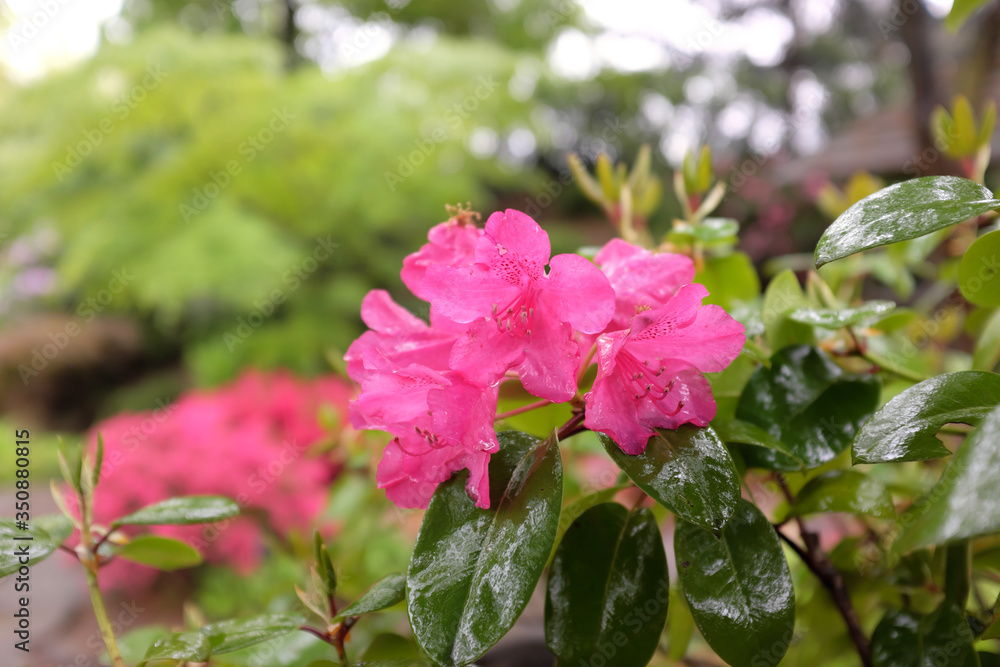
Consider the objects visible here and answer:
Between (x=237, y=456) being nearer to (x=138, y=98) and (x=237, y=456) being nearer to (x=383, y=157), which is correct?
(x=383, y=157)

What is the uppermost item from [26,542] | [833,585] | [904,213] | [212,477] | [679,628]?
[904,213]

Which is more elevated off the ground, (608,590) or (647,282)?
(647,282)

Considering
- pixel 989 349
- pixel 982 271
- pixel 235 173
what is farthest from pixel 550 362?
pixel 235 173

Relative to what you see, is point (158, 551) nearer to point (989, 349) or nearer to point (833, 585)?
point (833, 585)

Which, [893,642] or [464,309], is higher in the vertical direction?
[464,309]

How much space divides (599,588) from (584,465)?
108cm

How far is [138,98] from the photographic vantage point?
288 cm

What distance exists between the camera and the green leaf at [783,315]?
414mm

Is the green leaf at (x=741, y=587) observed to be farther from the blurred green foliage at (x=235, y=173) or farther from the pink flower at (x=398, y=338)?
the blurred green foliage at (x=235, y=173)

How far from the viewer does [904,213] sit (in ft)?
0.91

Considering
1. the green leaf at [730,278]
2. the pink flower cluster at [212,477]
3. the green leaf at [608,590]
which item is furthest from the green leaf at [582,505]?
the pink flower cluster at [212,477]

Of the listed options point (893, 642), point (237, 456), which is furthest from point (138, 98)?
point (893, 642)

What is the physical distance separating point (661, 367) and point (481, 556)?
0.13m

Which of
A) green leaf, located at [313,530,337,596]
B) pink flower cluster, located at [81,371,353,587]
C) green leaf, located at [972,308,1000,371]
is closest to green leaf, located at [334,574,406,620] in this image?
green leaf, located at [313,530,337,596]
